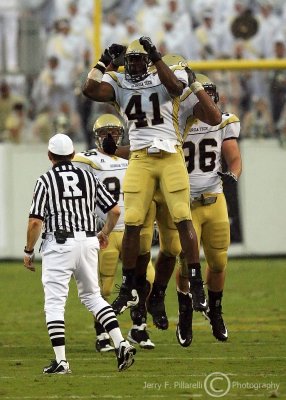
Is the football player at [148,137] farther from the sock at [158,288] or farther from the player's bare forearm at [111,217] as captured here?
the sock at [158,288]

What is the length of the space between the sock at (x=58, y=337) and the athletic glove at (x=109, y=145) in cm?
230

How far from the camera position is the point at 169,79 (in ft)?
28.3

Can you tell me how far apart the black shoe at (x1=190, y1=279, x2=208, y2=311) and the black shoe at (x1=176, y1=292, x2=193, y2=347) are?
73 cm

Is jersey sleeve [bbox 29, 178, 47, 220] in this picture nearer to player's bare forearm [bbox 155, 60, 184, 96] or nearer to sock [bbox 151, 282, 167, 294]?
player's bare forearm [bbox 155, 60, 184, 96]

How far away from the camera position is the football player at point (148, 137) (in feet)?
28.7

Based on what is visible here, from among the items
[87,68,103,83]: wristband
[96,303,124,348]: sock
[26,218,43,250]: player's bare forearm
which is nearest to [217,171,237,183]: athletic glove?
[87,68,103,83]: wristband

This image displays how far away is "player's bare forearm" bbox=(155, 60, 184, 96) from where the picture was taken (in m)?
8.58

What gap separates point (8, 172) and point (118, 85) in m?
8.07

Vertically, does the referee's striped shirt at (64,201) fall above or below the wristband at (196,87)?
below

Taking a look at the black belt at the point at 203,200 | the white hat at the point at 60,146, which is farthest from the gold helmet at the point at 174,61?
the white hat at the point at 60,146

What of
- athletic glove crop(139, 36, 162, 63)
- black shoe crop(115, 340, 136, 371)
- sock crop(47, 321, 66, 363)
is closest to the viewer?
black shoe crop(115, 340, 136, 371)

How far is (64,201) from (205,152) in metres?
1.85

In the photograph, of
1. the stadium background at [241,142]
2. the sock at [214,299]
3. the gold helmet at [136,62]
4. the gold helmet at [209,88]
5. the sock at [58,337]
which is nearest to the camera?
the sock at [58,337]

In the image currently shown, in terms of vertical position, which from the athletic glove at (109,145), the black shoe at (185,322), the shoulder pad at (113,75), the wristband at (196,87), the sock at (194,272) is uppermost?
the shoulder pad at (113,75)
